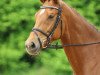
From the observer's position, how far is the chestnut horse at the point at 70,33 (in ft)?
17.5

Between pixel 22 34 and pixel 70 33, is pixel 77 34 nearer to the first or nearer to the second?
pixel 70 33

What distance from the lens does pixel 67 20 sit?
5.45 metres

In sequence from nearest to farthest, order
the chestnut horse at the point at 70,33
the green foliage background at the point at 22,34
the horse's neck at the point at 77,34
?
1. the chestnut horse at the point at 70,33
2. the horse's neck at the point at 77,34
3. the green foliage background at the point at 22,34

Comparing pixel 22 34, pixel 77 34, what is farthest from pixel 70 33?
pixel 22 34

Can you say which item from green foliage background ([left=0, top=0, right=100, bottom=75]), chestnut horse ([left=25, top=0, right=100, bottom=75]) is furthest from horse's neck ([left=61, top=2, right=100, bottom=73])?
green foliage background ([left=0, top=0, right=100, bottom=75])

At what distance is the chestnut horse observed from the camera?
532 centimetres

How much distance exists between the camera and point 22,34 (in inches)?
404

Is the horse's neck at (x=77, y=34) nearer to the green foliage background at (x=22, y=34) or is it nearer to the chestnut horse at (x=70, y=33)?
the chestnut horse at (x=70, y=33)

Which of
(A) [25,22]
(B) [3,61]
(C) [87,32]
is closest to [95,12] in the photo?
(A) [25,22]

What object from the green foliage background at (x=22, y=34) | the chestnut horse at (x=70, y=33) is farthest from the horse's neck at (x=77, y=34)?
the green foliage background at (x=22, y=34)

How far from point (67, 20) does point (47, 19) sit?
0.27 m

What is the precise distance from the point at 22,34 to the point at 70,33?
490 centimetres

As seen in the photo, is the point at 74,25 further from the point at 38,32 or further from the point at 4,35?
the point at 4,35

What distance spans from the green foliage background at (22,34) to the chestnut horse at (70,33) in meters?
4.58
